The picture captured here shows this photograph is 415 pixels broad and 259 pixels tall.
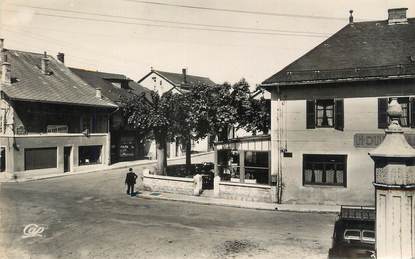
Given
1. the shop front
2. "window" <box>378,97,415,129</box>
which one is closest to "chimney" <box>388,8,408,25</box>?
"window" <box>378,97,415,129</box>

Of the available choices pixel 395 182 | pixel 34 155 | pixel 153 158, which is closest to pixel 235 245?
pixel 395 182

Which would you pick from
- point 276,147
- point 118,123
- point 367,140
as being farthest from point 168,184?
point 118,123

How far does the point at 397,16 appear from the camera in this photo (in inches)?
896

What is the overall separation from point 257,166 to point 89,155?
19.7 metres

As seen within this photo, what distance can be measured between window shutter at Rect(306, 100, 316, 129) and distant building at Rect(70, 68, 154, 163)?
847 inches

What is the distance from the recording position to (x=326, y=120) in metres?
20.5

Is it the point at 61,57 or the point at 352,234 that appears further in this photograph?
the point at 61,57

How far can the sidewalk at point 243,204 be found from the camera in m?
19.5

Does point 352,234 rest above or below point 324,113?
below

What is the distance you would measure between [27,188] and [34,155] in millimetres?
6179

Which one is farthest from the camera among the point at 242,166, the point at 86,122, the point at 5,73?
the point at 86,122

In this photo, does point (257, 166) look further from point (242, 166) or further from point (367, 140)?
point (367, 140)

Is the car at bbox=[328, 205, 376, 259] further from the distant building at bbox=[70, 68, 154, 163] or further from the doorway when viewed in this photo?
the distant building at bbox=[70, 68, 154, 163]

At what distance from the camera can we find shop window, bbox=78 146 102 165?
35.8m
